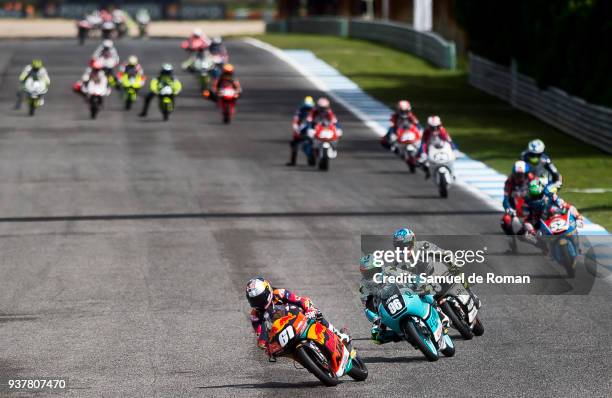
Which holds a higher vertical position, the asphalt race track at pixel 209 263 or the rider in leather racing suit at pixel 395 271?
the rider in leather racing suit at pixel 395 271

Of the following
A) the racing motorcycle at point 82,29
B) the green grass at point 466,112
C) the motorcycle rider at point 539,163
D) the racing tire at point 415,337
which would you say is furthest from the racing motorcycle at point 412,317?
the racing motorcycle at point 82,29

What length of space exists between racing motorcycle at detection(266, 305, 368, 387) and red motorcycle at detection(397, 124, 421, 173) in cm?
1834

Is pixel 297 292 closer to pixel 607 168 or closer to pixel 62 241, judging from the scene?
pixel 62 241

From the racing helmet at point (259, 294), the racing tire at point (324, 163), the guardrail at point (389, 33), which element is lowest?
the guardrail at point (389, 33)

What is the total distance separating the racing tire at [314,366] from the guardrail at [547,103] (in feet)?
77.7

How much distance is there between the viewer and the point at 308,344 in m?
13.7

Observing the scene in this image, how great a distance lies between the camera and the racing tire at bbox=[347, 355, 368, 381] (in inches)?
559

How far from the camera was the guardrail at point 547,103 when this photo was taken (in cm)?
3744

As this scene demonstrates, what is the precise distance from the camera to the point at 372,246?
2227 centimetres

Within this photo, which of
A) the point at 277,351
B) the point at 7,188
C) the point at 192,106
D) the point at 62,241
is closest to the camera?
the point at 277,351

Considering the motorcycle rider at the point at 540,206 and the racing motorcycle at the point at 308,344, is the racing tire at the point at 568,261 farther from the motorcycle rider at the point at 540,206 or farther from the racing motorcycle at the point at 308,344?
the racing motorcycle at the point at 308,344

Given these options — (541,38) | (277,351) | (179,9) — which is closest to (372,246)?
(277,351)

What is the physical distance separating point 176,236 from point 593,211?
808 cm
